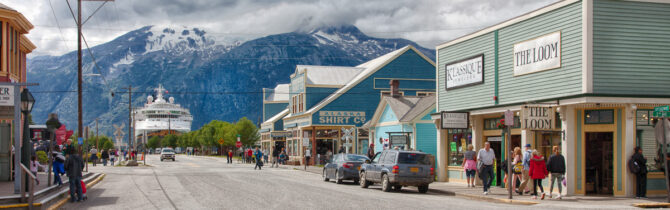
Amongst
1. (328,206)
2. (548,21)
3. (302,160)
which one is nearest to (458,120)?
(548,21)

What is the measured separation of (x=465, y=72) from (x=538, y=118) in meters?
6.43

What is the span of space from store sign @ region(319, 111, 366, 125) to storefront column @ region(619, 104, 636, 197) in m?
33.7

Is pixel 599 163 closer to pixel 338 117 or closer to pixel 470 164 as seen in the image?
pixel 470 164

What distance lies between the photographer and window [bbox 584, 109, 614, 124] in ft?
60.0

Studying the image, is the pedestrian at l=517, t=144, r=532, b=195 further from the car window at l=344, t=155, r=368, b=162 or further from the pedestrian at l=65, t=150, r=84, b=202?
the pedestrian at l=65, t=150, r=84, b=202

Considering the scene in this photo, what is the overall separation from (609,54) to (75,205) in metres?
15.4

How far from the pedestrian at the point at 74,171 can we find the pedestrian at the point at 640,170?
49.9ft

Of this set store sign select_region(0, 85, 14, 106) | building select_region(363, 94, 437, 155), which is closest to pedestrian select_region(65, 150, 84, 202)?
store sign select_region(0, 85, 14, 106)

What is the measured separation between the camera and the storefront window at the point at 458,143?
25480mm

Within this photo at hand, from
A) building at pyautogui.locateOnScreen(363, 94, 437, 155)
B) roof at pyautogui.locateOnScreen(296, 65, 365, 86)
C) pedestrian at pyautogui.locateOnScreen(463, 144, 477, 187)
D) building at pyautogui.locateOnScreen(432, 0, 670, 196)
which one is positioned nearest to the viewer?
building at pyautogui.locateOnScreen(432, 0, 670, 196)

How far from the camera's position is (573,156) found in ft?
61.7

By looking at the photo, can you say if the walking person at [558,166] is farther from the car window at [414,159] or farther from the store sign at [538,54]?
the car window at [414,159]

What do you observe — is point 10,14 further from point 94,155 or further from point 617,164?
point 94,155

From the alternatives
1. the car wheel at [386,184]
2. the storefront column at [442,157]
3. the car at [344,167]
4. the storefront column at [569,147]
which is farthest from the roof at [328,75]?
the storefront column at [569,147]
